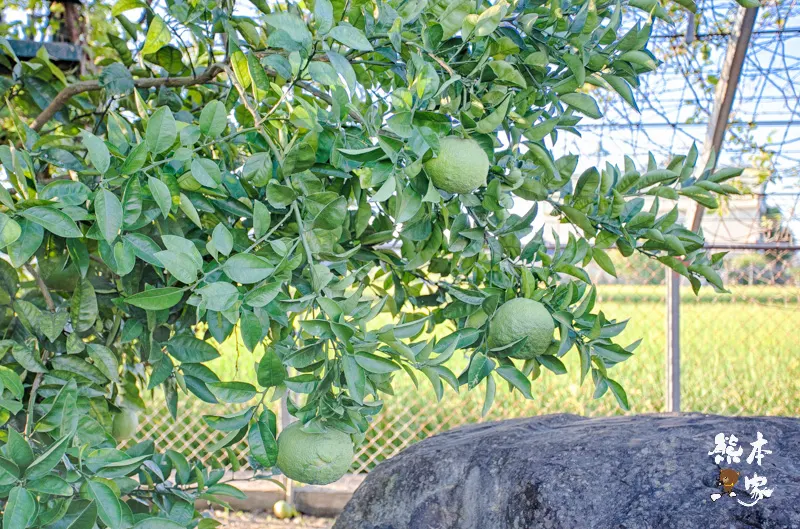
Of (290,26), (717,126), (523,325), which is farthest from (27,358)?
(717,126)

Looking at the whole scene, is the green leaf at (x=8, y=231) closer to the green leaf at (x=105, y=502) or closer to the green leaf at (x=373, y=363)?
the green leaf at (x=105, y=502)

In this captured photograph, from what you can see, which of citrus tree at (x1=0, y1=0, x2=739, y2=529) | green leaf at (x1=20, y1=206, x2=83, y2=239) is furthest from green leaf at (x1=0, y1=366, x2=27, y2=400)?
green leaf at (x1=20, y1=206, x2=83, y2=239)

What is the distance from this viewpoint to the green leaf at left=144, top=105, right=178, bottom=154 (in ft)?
3.06

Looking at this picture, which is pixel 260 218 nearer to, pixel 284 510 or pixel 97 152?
pixel 97 152

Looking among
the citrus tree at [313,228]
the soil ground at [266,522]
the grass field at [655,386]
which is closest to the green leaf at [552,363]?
the citrus tree at [313,228]

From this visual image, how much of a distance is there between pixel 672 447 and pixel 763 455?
15 cm

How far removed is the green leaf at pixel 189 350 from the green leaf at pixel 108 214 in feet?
1.06

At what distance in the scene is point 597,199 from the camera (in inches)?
48.0

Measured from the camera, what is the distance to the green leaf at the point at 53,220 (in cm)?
91

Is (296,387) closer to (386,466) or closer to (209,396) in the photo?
(209,396)

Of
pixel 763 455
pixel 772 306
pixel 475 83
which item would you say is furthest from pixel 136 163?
pixel 772 306

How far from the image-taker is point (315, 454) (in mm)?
990

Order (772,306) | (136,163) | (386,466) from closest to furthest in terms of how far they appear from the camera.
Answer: (136,163) → (386,466) → (772,306)

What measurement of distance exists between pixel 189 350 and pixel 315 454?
33cm
